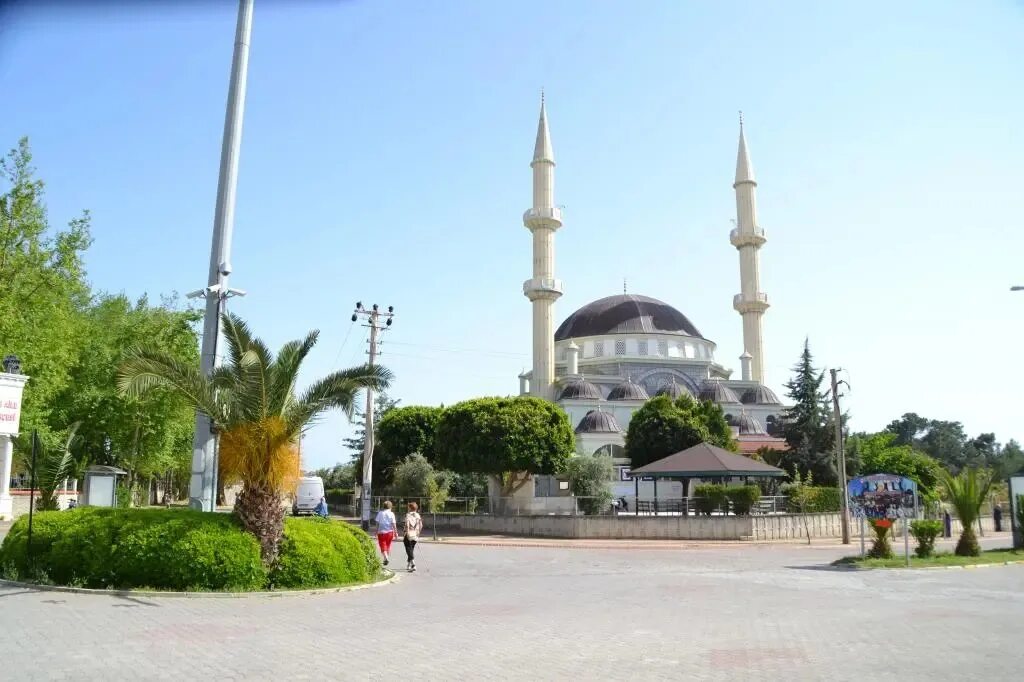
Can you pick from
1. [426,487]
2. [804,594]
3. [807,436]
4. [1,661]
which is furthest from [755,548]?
[807,436]

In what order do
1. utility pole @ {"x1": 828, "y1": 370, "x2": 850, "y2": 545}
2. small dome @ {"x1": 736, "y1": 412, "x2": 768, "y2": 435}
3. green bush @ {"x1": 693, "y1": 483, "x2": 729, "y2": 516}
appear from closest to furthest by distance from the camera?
1. utility pole @ {"x1": 828, "y1": 370, "x2": 850, "y2": 545}
2. green bush @ {"x1": 693, "y1": 483, "x2": 729, "y2": 516}
3. small dome @ {"x1": 736, "y1": 412, "x2": 768, "y2": 435}

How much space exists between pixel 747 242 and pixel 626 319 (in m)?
13.6

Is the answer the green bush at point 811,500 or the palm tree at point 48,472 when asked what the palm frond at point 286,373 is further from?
the green bush at point 811,500

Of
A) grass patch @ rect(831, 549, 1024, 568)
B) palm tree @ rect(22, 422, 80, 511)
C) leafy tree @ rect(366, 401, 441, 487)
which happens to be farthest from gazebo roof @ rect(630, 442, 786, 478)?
palm tree @ rect(22, 422, 80, 511)

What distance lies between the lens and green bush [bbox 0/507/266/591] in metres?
11.6

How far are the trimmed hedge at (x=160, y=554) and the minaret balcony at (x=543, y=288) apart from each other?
46.6 meters

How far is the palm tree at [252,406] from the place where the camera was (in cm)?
1246

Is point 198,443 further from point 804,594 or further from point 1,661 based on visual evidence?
point 804,594

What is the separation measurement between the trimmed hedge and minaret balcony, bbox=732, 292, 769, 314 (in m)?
58.2

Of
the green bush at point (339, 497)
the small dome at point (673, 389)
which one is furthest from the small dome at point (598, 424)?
the green bush at point (339, 497)

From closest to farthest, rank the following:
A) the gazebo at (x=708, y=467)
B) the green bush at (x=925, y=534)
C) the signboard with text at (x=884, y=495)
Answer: the green bush at (x=925, y=534) → the signboard with text at (x=884, y=495) → the gazebo at (x=708, y=467)

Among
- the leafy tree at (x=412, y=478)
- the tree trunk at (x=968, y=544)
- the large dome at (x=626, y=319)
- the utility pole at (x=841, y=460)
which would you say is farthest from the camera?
the large dome at (x=626, y=319)

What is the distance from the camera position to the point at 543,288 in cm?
5884

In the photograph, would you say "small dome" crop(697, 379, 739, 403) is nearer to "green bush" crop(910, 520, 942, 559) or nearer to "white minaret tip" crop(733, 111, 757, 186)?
"white minaret tip" crop(733, 111, 757, 186)
